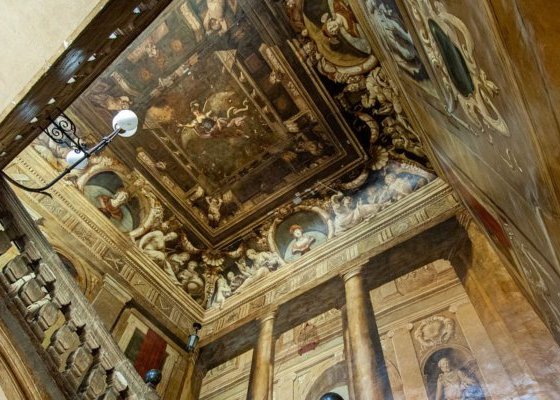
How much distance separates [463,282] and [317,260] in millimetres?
2733

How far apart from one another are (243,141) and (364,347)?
16.0 feet

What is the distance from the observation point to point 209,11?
7.42m

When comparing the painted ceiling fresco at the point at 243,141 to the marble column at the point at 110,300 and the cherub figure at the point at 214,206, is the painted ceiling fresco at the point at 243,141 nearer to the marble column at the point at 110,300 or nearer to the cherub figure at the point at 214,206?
the cherub figure at the point at 214,206

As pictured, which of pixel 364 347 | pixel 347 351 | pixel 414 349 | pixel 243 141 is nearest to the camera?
pixel 414 349

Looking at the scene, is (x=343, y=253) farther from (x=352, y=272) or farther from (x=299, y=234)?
(x=299, y=234)

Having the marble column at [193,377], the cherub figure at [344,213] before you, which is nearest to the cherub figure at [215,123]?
the cherub figure at [344,213]

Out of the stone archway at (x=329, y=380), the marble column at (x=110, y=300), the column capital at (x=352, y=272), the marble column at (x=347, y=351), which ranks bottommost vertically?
the stone archway at (x=329, y=380)

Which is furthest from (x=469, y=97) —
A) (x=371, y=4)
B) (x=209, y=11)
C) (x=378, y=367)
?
(x=209, y=11)

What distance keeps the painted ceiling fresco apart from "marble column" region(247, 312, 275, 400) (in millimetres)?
1568

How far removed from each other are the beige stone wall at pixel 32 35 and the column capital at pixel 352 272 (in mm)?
4696

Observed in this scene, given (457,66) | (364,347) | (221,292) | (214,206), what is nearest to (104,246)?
(221,292)

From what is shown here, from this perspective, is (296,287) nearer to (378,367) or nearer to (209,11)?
(378,367)

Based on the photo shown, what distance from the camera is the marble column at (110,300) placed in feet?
20.9

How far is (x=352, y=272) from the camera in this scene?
6402 millimetres
